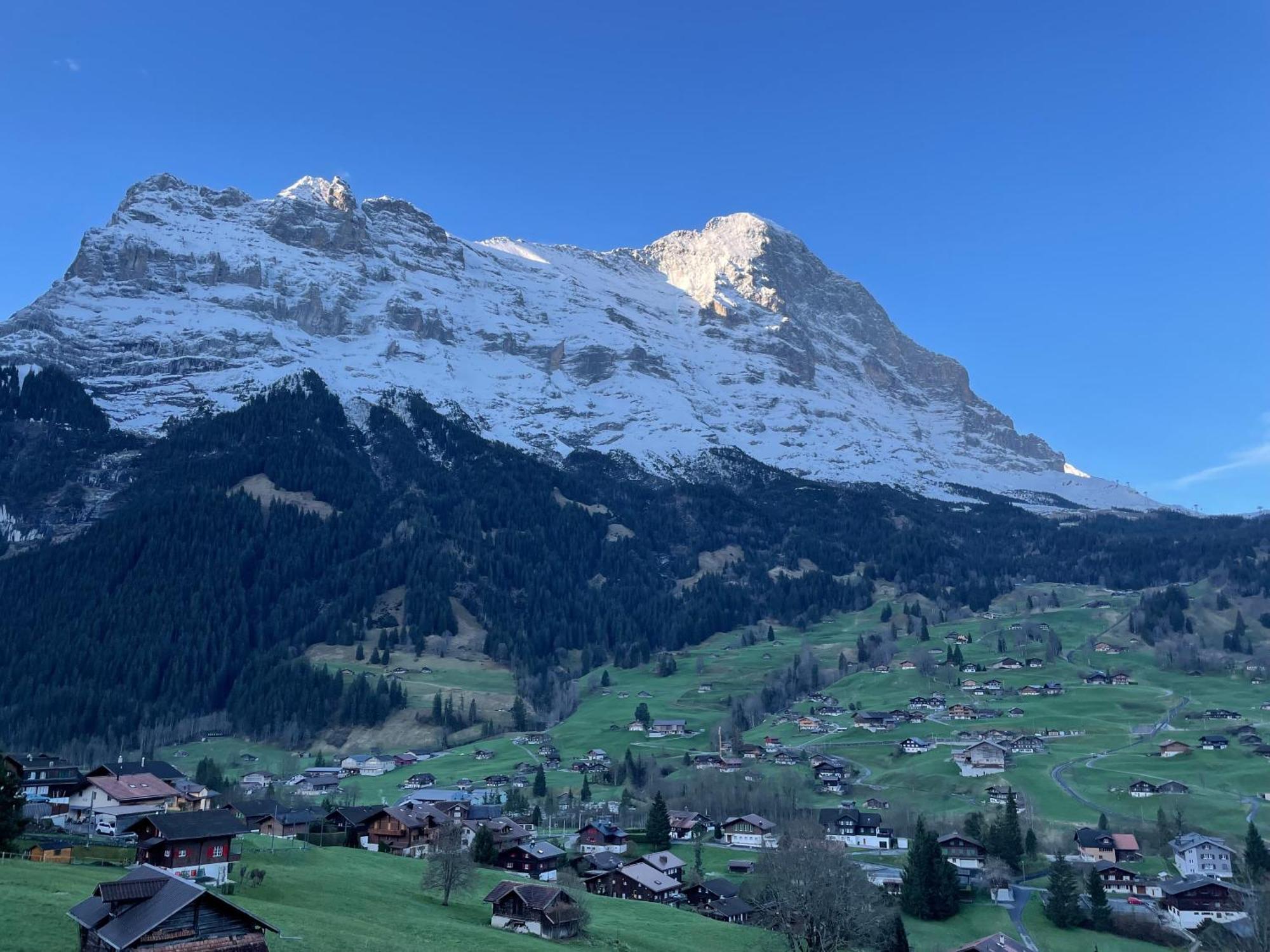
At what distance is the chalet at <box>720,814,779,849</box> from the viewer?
112438 millimetres

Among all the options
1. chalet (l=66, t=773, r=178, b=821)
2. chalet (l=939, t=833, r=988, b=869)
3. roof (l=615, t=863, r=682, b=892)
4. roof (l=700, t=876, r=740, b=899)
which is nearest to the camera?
chalet (l=66, t=773, r=178, b=821)

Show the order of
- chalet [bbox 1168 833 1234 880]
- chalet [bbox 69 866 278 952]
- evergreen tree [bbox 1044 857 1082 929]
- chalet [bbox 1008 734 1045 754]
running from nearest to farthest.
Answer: chalet [bbox 69 866 278 952], evergreen tree [bbox 1044 857 1082 929], chalet [bbox 1168 833 1234 880], chalet [bbox 1008 734 1045 754]

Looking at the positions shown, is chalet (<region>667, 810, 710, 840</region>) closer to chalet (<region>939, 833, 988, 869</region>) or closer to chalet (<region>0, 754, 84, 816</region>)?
chalet (<region>939, 833, 988, 869</region>)

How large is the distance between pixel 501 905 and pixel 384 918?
10.7 meters

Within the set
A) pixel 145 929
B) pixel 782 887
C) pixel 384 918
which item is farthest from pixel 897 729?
pixel 145 929

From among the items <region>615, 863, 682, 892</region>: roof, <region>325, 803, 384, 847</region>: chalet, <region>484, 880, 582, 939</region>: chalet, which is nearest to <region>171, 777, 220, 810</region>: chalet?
<region>325, 803, 384, 847</region>: chalet

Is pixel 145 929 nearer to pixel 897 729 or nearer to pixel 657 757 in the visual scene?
pixel 657 757

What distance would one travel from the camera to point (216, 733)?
196000 millimetres

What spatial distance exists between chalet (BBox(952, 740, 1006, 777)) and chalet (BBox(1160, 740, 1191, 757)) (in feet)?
71.2

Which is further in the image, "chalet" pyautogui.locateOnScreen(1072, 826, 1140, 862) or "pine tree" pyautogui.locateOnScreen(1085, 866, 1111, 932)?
"chalet" pyautogui.locateOnScreen(1072, 826, 1140, 862)

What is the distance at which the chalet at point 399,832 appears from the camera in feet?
303

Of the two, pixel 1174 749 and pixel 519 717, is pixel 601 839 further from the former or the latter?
pixel 519 717

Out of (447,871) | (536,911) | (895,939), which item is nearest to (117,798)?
(447,871)

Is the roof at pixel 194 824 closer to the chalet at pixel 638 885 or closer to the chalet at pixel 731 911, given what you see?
the chalet at pixel 638 885
